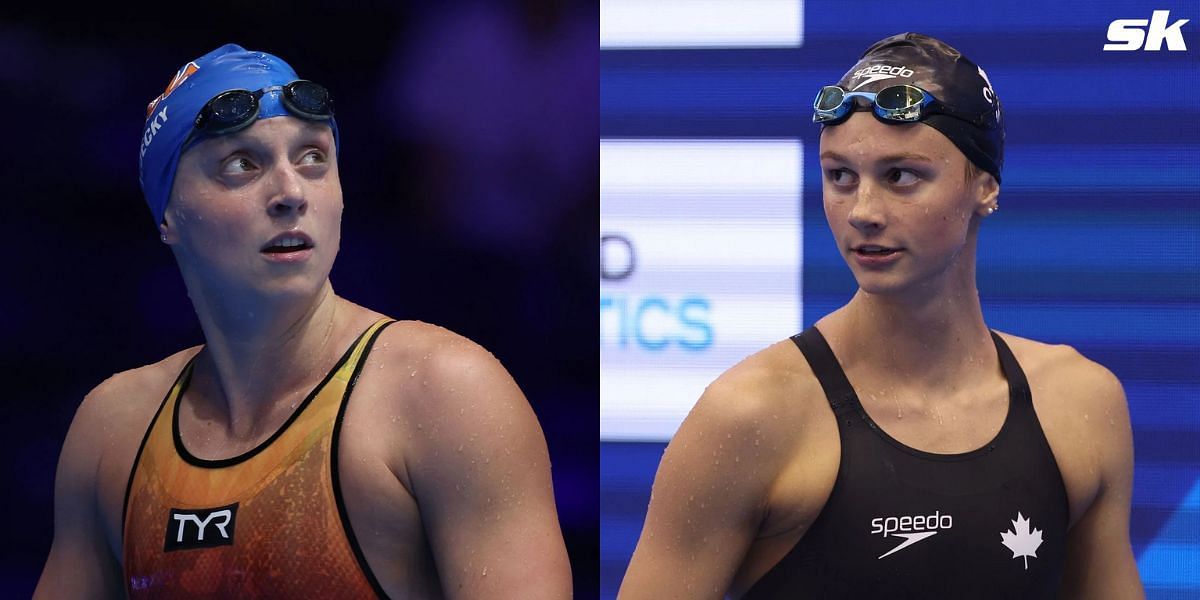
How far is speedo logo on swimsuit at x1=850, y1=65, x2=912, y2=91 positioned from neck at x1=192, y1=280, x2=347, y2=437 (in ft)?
4.60

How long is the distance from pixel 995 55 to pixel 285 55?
2.41 m

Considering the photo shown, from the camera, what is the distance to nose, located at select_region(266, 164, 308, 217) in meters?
3.46

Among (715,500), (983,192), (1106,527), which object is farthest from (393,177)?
(1106,527)

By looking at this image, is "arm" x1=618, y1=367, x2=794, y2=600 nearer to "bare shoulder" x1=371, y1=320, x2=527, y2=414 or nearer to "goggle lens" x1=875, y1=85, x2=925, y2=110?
"bare shoulder" x1=371, y1=320, x2=527, y2=414

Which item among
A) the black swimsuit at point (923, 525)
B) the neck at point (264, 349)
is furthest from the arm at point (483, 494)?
the black swimsuit at point (923, 525)

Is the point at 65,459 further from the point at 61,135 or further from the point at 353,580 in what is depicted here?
the point at 61,135

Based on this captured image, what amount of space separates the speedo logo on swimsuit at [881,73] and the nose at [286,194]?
52.0 inches

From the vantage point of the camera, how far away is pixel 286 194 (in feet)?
11.3

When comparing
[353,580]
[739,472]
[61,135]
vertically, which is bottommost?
[353,580]

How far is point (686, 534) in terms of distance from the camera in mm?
3334

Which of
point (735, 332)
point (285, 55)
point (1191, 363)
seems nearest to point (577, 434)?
point (735, 332)

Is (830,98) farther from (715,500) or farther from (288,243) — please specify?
(288,243)

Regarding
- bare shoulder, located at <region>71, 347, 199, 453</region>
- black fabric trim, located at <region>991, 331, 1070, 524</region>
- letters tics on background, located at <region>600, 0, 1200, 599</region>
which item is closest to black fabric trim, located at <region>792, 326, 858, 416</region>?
black fabric trim, located at <region>991, 331, 1070, 524</region>

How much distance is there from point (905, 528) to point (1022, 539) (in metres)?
0.28
